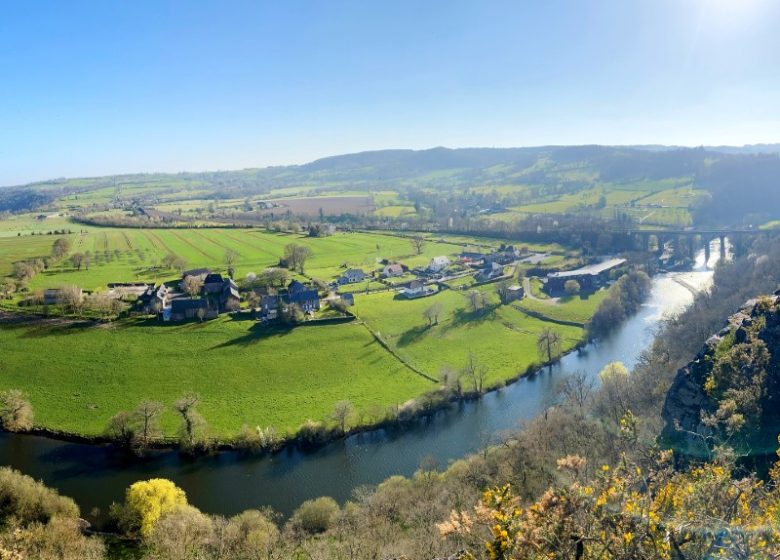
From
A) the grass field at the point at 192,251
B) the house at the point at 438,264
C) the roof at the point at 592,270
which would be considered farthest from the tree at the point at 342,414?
the roof at the point at 592,270

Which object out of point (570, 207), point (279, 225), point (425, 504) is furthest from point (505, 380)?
point (570, 207)

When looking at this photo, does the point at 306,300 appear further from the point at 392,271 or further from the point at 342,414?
the point at 342,414

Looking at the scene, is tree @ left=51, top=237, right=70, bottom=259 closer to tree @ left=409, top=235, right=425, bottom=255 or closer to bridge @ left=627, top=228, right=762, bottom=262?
tree @ left=409, top=235, right=425, bottom=255

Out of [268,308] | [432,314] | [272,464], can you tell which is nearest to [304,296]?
[268,308]

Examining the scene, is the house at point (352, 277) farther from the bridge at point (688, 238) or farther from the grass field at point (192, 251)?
the bridge at point (688, 238)

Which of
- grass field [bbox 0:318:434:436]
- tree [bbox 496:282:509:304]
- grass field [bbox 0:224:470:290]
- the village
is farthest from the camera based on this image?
grass field [bbox 0:224:470:290]

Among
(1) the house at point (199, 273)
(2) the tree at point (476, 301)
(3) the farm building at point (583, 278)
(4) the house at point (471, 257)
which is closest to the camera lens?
(2) the tree at point (476, 301)

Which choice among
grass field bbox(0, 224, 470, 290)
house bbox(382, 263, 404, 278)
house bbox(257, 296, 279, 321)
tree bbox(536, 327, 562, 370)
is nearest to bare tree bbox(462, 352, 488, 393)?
tree bbox(536, 327, 562, 370)
